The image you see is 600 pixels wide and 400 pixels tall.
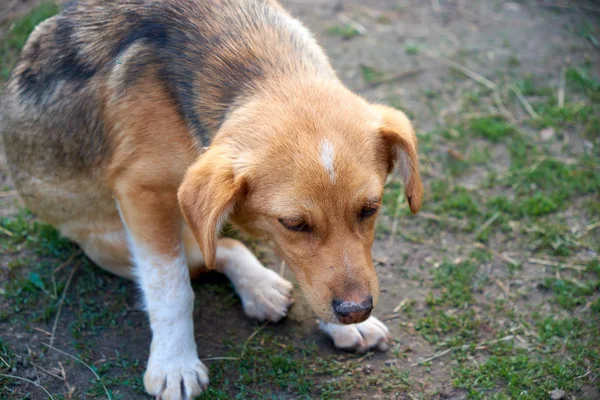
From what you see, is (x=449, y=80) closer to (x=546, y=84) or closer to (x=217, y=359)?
(x=546, y=84)

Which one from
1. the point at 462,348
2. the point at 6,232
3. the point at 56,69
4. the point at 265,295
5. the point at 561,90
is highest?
the point at 56,69

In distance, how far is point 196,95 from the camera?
3.47 metres

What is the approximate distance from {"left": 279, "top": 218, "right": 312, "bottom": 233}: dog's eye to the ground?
43.9 inches

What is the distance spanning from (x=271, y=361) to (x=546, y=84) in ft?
13.6

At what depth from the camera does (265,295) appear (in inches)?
163

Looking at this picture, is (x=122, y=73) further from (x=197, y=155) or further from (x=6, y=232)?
(x=6, y=232)

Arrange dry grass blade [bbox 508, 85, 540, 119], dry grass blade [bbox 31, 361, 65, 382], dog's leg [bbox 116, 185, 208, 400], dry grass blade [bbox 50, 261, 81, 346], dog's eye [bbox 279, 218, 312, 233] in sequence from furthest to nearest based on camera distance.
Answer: dry grass blade [bbox 508, 85, 540, 119] → dry grass blade [bbox 50, 261, 81, 346] → dry grass blade [bbox 31, 361, 65, 382] → dog's leg [bbox 116, 185, 208, 400] → dog's eye [bbox 279, 218, 312, 233]

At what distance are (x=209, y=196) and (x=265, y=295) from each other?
1.35 meters

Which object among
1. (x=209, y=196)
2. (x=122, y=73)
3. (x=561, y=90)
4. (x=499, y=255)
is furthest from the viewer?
(x=561, y=90)

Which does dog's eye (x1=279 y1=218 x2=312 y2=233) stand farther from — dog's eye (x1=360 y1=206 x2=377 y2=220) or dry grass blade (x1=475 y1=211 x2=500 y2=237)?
dry grass blade (x1=475 y1=211 x2=500 y2=237)

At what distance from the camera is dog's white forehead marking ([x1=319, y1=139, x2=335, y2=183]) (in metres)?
2.99

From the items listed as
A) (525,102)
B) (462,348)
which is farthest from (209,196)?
(525,102)

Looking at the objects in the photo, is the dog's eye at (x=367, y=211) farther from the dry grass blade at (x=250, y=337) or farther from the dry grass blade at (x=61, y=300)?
the dry grass blade at (x=61, y=300)

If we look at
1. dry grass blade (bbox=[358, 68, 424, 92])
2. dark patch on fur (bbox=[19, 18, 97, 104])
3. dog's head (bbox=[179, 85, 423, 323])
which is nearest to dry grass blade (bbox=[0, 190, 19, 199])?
dark patch on fur (bbox=[19, 18, 97, 104])
